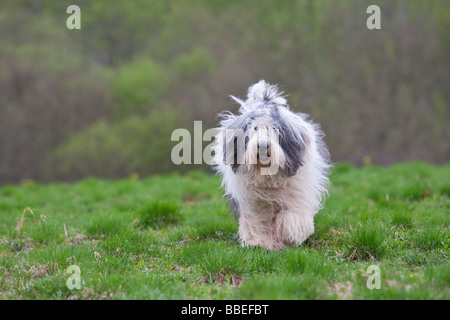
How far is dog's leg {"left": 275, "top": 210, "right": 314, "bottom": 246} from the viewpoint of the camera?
4.76m

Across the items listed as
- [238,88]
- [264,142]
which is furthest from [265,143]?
[238,88]

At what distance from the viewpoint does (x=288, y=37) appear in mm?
14820

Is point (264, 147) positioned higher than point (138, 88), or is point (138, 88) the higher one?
point (138, 88)

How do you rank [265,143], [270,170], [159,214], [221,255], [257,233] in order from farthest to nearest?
[159,214]
[257,233]
[270,170]
[265,143]
[221,255]

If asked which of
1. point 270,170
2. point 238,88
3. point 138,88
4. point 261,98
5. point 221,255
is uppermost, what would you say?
point 138,88

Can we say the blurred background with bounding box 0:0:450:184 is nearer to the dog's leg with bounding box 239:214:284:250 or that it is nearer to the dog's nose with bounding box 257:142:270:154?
the dog's leg with bounding box 239:214:284:250

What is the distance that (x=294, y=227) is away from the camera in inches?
187

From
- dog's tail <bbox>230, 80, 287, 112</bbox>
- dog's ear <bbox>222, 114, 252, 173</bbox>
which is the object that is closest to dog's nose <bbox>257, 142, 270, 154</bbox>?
dog's ear <bbox>222, 114, 252, 173</bbox>

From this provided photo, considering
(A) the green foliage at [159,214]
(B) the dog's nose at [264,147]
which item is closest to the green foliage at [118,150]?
(A) the green foliage at [159,214]

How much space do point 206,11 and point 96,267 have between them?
46.6 ft

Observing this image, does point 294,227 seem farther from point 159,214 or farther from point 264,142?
point 159,214

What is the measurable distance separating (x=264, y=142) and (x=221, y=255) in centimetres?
109

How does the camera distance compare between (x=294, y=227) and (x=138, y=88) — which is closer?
(x=294, y=227)
